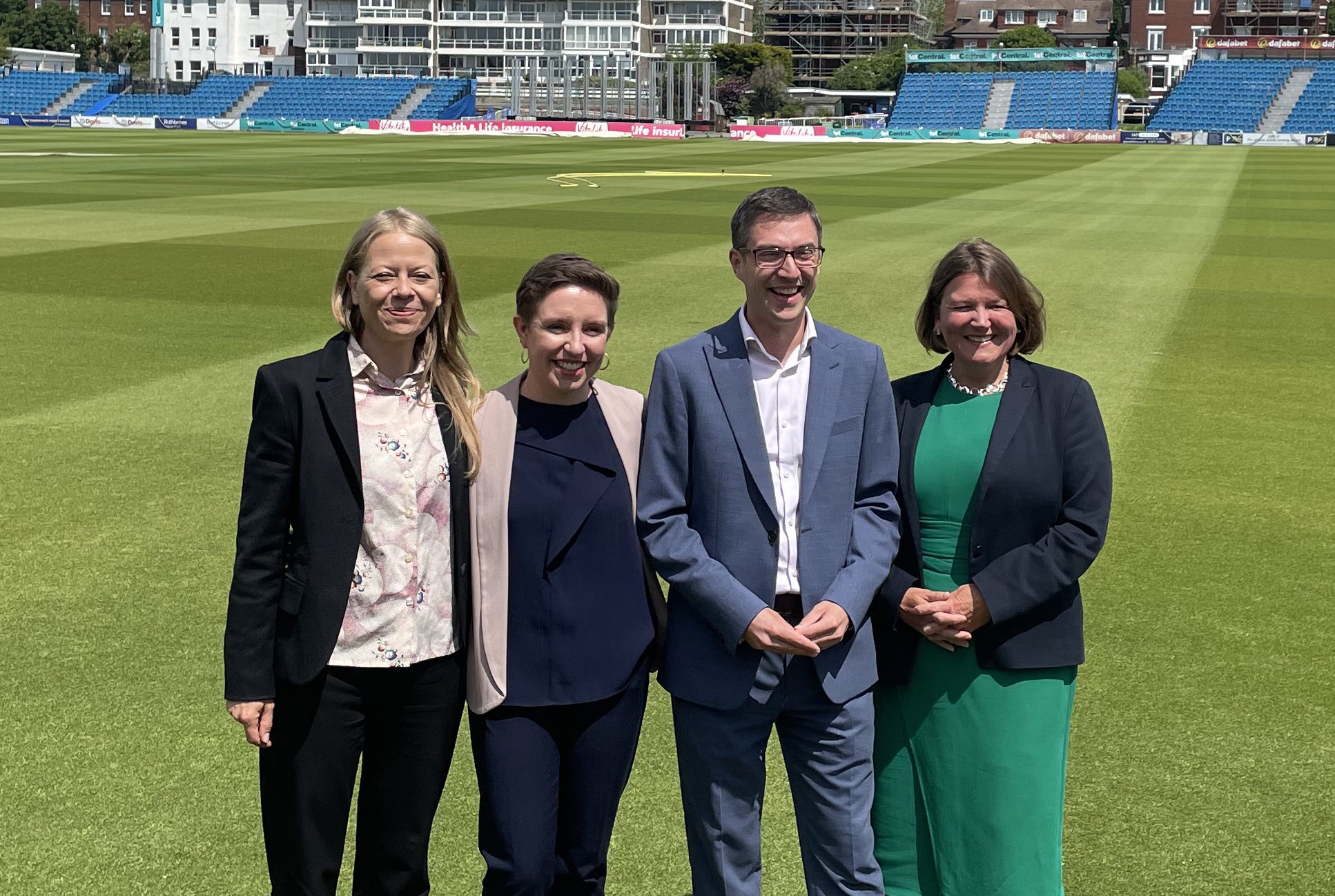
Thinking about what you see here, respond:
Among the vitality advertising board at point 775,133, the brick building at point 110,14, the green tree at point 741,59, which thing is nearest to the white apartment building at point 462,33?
the green tree at point 741,59

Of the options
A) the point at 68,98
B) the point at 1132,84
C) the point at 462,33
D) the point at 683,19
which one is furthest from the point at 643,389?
the point at 683,19

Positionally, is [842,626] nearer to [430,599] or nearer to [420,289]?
[430,599]

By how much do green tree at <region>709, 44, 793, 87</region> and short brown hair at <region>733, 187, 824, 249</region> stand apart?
383ft

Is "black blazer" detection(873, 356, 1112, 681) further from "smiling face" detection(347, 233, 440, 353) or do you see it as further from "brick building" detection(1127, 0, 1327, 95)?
"brick building" detection(1127, 0, 1327, 95)

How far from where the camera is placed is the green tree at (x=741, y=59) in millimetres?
117000

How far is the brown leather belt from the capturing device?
11.8ft

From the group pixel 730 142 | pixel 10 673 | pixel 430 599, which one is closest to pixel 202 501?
pixel 10 673

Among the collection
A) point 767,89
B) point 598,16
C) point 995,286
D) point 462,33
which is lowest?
point 995,286

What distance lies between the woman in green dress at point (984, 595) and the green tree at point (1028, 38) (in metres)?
134

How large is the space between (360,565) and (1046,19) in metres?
164

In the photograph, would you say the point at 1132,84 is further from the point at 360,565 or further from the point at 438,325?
the point at 360,565

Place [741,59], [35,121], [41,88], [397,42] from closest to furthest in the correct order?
[35,121] → [41,88] → [741,59] → [397,42]

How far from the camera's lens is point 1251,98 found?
3607 inches

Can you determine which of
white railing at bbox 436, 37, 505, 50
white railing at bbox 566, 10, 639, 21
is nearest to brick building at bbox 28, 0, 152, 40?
white railing at bbox 436, 37, 505, 50
